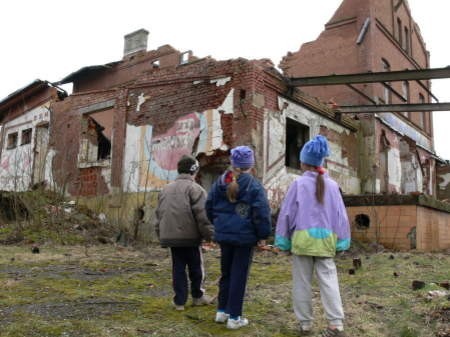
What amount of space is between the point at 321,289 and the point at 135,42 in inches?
935

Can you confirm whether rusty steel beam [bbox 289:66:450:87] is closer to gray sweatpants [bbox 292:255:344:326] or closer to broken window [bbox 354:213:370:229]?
broken window [bbox 354:213:370:229]

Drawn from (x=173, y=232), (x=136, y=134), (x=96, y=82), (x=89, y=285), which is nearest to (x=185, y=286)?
(x=173, y=232)

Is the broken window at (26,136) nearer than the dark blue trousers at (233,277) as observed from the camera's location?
No

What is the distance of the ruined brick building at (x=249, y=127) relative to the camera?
11.0 meters

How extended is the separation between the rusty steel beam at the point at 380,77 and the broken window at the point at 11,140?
13188mm

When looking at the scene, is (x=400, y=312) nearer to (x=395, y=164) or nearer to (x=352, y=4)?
(x=395, y=164)

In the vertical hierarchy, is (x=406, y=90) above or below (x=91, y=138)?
above

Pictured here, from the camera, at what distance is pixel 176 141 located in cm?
1198

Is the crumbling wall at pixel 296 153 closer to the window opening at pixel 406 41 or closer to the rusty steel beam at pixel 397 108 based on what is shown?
the rusty steel beam at pixel 397 108

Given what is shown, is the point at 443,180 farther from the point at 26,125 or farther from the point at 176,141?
the point at 26,125

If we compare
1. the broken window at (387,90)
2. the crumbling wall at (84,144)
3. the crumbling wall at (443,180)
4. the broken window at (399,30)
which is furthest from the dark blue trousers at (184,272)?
the crumbling wall at (443,180)

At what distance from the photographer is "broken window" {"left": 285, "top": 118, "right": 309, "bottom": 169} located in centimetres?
1308

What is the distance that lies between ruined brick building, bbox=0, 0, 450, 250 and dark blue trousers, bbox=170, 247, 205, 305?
21.0ft

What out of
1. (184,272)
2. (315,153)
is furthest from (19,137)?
(315,153)
